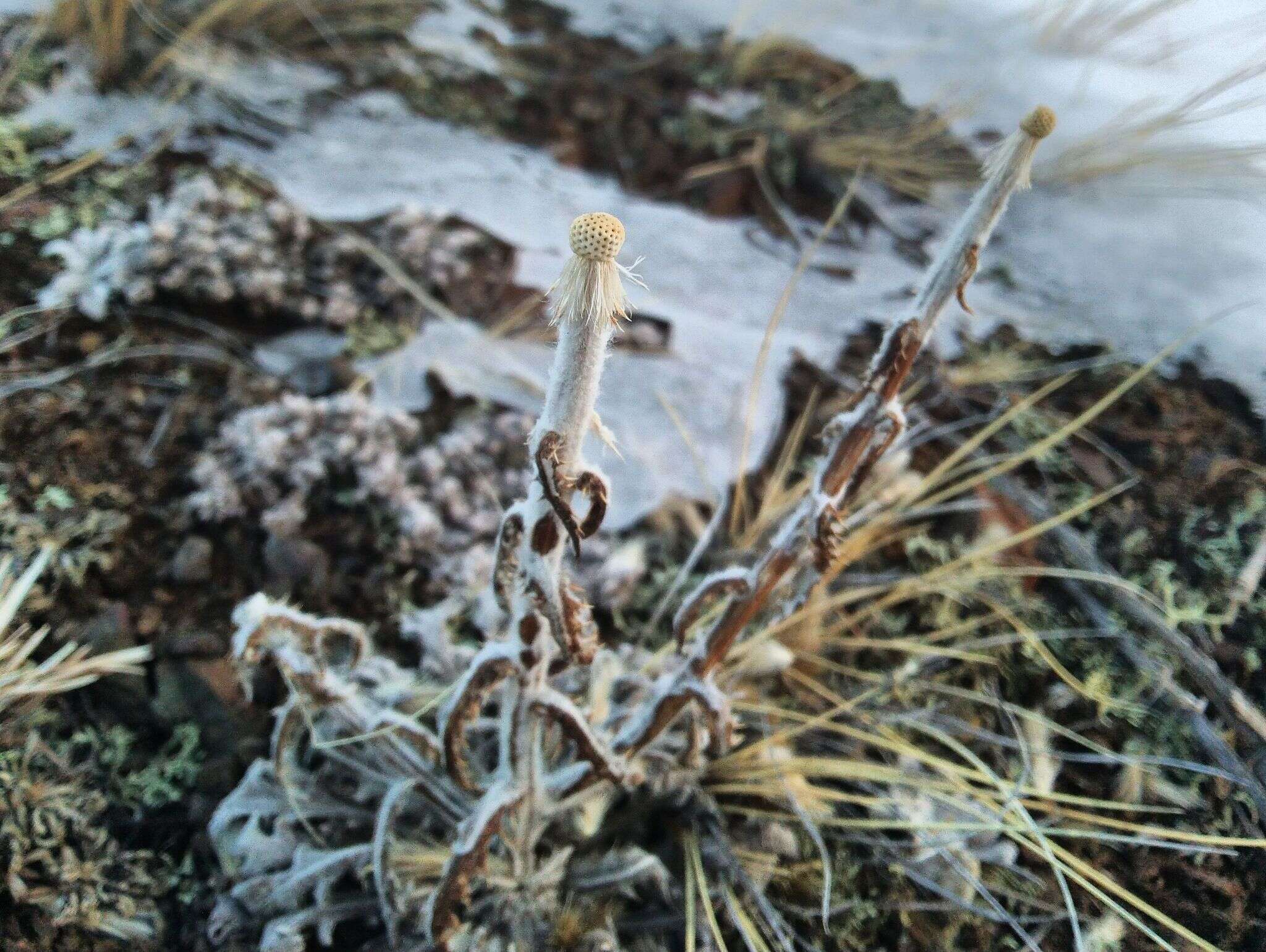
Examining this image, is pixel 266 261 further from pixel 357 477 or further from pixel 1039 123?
pixel 1039 123

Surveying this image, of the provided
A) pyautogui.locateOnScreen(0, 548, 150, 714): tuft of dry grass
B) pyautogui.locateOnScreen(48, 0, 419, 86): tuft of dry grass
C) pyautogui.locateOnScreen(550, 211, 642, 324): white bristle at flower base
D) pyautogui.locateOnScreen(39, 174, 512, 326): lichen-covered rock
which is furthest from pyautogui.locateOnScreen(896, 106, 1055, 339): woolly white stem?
pyautogui.locateOnScreen(48, 0, 419, 86): tuft of dry grass

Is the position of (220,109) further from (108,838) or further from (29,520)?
(108,838)

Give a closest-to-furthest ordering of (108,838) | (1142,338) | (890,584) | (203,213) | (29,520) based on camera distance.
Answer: (108,838) < (29,520) < (890,584) < (203,213) < (1142,338)

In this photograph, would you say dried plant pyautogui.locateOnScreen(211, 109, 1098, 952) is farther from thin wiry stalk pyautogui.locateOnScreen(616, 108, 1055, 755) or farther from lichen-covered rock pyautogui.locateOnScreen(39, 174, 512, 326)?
lichen-covered rock pyautogui.locateOnScreen(39, 174, 512, 326)

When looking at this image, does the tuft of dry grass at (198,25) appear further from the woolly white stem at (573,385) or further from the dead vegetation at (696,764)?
the woolly white stem at (573,385)

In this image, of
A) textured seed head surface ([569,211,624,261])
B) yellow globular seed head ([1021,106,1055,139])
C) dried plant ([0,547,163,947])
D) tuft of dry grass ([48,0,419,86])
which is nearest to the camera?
textured seed head surface ([569,211,624,261])

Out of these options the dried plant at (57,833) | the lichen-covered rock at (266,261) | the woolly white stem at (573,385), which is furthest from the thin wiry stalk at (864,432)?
the lichen-covered rock at (266,261)

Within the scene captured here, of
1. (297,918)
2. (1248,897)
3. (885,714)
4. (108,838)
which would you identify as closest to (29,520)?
(108,838)
